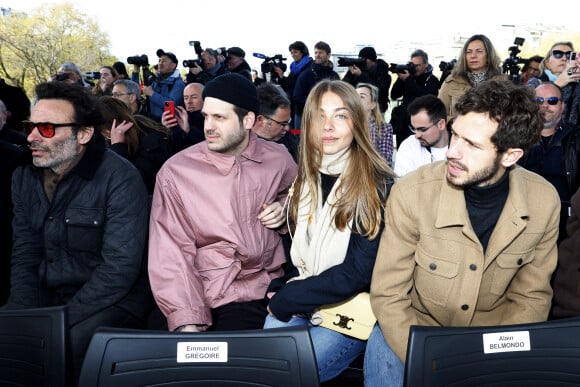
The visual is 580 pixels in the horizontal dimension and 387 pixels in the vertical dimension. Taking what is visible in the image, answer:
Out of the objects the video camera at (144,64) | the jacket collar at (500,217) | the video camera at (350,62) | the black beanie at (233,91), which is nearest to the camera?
the jacket collar at (500,217)

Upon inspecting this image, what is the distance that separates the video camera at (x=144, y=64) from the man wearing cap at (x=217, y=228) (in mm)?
5681

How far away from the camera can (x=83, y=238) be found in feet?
8.01

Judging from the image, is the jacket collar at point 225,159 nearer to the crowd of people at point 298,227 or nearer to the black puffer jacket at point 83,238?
the crowd of people at point 298,227

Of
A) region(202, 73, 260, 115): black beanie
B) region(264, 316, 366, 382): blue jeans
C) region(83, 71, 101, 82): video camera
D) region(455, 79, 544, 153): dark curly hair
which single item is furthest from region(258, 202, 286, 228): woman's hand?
region(83, 71, 101, 82): video camera

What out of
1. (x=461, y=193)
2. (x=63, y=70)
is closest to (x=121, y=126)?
(x=461, y=193)

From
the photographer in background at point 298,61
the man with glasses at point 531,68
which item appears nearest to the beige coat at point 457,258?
the photographer in background at point 298,61

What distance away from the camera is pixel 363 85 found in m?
5.09

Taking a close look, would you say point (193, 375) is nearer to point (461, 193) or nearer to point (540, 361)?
point (540, 361)

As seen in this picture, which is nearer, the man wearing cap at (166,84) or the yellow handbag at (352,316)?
the yellow handbag at (352,316)

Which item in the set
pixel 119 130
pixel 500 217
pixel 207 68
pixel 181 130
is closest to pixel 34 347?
pixel 500 217

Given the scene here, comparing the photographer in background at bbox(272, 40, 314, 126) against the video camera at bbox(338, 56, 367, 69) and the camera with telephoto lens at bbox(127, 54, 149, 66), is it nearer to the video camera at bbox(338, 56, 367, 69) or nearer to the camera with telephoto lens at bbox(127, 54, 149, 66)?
the video camera at bbox(338, 56, 367, 69)

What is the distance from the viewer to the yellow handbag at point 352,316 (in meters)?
2.15

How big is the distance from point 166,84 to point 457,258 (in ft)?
20.1

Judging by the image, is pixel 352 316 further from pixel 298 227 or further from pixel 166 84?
pixel 166 84
